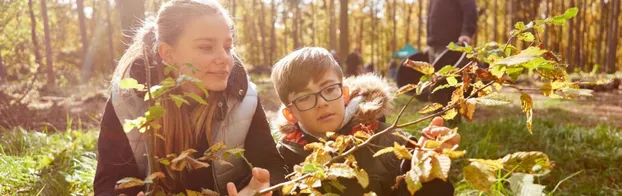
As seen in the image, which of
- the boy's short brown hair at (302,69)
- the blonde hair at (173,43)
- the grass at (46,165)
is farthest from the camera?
the grass at (46,165)

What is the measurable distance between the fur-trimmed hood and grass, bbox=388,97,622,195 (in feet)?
2.91

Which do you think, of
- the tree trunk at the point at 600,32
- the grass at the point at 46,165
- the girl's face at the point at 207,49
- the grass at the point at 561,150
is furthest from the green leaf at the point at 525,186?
the tree trunk at the point at 600,32

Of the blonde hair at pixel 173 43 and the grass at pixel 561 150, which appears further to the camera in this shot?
the grass at pixel 561 150

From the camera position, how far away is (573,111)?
7.70m

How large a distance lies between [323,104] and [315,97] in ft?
0.17

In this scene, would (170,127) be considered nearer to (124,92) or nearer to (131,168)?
(124,92)

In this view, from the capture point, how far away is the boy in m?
2.22

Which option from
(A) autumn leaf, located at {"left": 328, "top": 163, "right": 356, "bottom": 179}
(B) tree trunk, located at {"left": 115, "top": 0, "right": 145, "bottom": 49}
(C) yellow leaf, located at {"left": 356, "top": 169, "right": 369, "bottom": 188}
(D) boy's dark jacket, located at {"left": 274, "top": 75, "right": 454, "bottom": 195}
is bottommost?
(D) boy's dark jacket, located at {"left": 274, "top": 75, "right": 454, "bottom": 195}

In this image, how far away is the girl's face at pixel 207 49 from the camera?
200 cm

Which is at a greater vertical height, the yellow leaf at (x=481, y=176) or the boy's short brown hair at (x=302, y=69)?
the boy's short brown hair at (x=302, y=69)

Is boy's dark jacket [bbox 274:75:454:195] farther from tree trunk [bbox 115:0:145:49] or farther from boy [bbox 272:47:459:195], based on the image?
tree trunk [bbox 115:0:145:49]

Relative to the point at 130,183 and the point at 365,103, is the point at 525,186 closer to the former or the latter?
the point at 130,183

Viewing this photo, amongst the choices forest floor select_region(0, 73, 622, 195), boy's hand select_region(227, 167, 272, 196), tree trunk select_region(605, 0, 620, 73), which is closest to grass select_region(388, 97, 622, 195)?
forest floor select_region(0, 73, 622, 195)

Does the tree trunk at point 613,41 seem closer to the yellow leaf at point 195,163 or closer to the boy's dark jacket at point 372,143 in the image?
the boy's dark jacket at point 372,143
